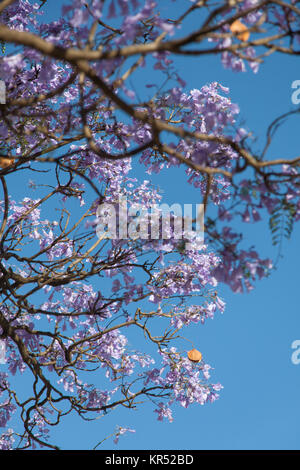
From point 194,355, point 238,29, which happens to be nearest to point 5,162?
point 238,29

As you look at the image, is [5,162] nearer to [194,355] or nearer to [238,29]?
[238,29]

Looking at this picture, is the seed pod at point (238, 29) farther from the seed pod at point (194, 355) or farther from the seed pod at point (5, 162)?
the seed pod at point (194, 355)

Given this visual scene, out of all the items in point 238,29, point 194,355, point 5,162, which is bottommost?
point 194,355

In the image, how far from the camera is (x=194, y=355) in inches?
246

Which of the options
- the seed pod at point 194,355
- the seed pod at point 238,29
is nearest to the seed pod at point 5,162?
the seed pod at point 238,29

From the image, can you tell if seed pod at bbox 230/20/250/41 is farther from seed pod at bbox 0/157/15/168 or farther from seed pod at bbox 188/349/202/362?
seed pod at bbox 188/349/202/362

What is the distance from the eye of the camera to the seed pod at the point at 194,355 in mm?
6207

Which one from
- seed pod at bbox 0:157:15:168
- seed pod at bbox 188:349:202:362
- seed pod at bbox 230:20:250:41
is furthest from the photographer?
seed pod at bbox 188:349:202:362

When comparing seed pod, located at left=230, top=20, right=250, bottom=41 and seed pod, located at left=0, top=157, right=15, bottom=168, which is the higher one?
seed pod, located at left=0, top=157, right=15, bottom=168

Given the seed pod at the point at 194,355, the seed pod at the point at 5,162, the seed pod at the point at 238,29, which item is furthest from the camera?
the seed pod at the point at 194,355

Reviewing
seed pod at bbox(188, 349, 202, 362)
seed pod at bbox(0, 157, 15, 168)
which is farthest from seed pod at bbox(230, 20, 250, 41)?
seed pod at bbox(188, 349, 202, 362)

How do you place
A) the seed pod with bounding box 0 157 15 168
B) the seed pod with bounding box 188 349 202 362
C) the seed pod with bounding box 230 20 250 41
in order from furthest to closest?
1. the seed pod with bounding box 188 349 202 362
2. the seed pod with bounding box 0 157 15 168
3. the seed pod with bounding box 230 20 250 41

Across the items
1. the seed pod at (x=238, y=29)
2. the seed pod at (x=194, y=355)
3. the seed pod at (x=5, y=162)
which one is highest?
the seed pod at (x=5, y=162)

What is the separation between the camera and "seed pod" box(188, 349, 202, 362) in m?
6.21
